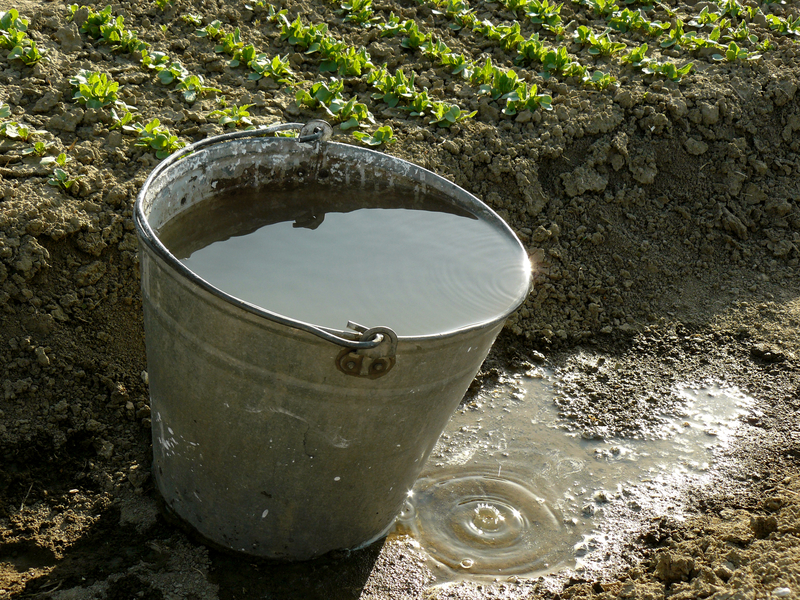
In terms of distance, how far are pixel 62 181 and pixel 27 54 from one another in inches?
40.9

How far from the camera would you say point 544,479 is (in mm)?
3084

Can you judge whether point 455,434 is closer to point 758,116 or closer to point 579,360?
point 579,360

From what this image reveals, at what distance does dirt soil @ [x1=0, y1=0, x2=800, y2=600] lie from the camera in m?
2.48

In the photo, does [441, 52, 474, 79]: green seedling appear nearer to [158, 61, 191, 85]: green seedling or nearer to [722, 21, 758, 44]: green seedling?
[158, 61, 191, 85]: green seedling

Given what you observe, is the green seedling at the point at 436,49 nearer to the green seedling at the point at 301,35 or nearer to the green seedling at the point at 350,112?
the green seedling at the point at 301,35

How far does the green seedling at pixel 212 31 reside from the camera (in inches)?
172

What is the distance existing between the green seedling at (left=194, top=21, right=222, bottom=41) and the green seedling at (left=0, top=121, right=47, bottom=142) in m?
1.42

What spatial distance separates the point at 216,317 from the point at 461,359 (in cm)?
68

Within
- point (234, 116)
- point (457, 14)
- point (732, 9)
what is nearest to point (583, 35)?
point (457, 14)

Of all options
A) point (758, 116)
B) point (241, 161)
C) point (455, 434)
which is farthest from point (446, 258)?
point (758, 116)

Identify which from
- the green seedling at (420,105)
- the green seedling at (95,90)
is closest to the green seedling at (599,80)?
the green seedling at (420,105)

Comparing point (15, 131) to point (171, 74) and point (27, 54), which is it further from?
point (171, 74)

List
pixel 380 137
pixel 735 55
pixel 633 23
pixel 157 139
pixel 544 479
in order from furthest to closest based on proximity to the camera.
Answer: pixel 633 23 → pixel 735 55 → pixel 380 137 → pixel 157 139 → pixel 544 479

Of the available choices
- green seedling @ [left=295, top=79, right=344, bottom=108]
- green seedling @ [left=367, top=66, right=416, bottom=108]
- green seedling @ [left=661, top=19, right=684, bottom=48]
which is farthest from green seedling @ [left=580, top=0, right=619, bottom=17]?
green seedling @ [left=295, top=79, right=344, bottom=108]
